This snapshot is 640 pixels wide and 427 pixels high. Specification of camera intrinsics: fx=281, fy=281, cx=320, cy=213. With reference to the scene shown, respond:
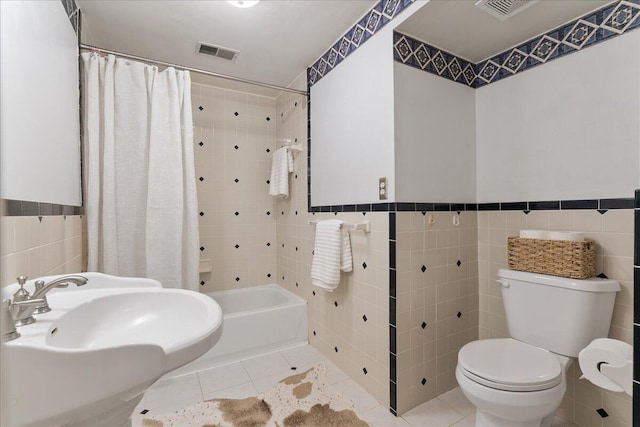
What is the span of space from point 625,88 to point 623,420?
1528 mm

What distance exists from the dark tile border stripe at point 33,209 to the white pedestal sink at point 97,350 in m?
0.21

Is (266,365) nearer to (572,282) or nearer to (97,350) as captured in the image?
(97,350)

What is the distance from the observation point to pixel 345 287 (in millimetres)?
1873

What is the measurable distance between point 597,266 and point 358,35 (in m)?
1.80

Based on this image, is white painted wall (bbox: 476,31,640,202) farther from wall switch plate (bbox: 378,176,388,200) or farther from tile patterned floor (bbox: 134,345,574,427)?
tile patterned floor (bbox: 134,345,574,427)

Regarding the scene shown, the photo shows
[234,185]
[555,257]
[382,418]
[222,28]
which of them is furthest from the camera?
[234,185]

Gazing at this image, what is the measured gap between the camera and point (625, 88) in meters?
1.31

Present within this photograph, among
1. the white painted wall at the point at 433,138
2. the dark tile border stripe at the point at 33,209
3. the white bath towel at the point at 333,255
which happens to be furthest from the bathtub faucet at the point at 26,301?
the white painted wall at the point at 433,138

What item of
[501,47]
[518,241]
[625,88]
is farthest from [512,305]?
[501,47]

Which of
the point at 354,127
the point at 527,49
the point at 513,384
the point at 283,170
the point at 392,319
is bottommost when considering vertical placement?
the point at 513,384

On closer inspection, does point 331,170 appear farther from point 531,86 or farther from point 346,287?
point 531,86

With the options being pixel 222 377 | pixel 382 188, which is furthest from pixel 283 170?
pixel 222 377

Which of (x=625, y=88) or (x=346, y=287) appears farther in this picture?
(x=346, y=287)

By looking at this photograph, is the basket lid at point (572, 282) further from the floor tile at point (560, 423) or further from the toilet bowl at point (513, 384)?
the floor tile at point (560, 423)
